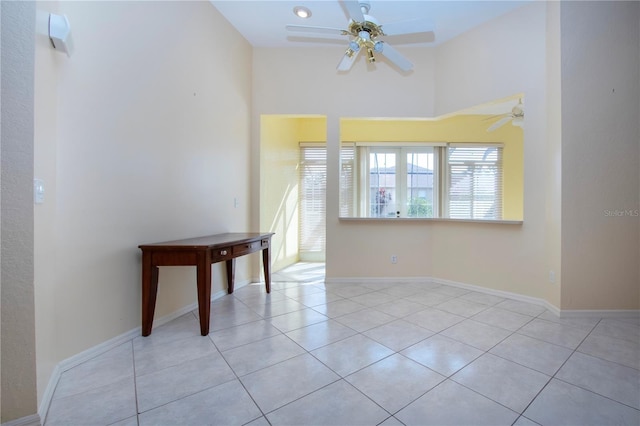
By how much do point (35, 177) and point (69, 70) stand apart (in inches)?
33.2

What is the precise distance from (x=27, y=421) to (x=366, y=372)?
165cm

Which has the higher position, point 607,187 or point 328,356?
point 607,187

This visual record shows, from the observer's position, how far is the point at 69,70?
1.69 m

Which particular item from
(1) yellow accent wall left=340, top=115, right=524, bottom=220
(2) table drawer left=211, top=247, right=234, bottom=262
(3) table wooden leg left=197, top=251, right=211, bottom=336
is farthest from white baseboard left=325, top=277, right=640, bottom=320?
(1) yellow accent wall left=340, top=115, right=524, bottom=220

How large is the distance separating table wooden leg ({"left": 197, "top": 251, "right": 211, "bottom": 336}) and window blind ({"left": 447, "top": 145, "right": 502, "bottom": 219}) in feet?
14.8

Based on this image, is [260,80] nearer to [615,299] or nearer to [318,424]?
[318,424]

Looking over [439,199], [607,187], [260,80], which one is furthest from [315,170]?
[607,187]

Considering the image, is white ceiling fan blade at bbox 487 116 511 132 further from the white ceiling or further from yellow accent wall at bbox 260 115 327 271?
yellow accent wall at bbox 260 115 327 271

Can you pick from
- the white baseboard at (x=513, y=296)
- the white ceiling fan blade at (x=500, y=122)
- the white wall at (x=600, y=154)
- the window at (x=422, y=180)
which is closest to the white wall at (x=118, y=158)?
the white baseboard at (x=513, y=296)

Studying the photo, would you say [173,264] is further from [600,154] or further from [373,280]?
[600,154]

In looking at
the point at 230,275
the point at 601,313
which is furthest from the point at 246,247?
the point at 601,313

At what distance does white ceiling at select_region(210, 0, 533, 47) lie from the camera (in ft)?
9.41

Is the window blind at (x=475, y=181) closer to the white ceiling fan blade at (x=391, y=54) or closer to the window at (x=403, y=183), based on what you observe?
the window at (x=403, y=183)

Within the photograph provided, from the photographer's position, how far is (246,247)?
2.64 m
